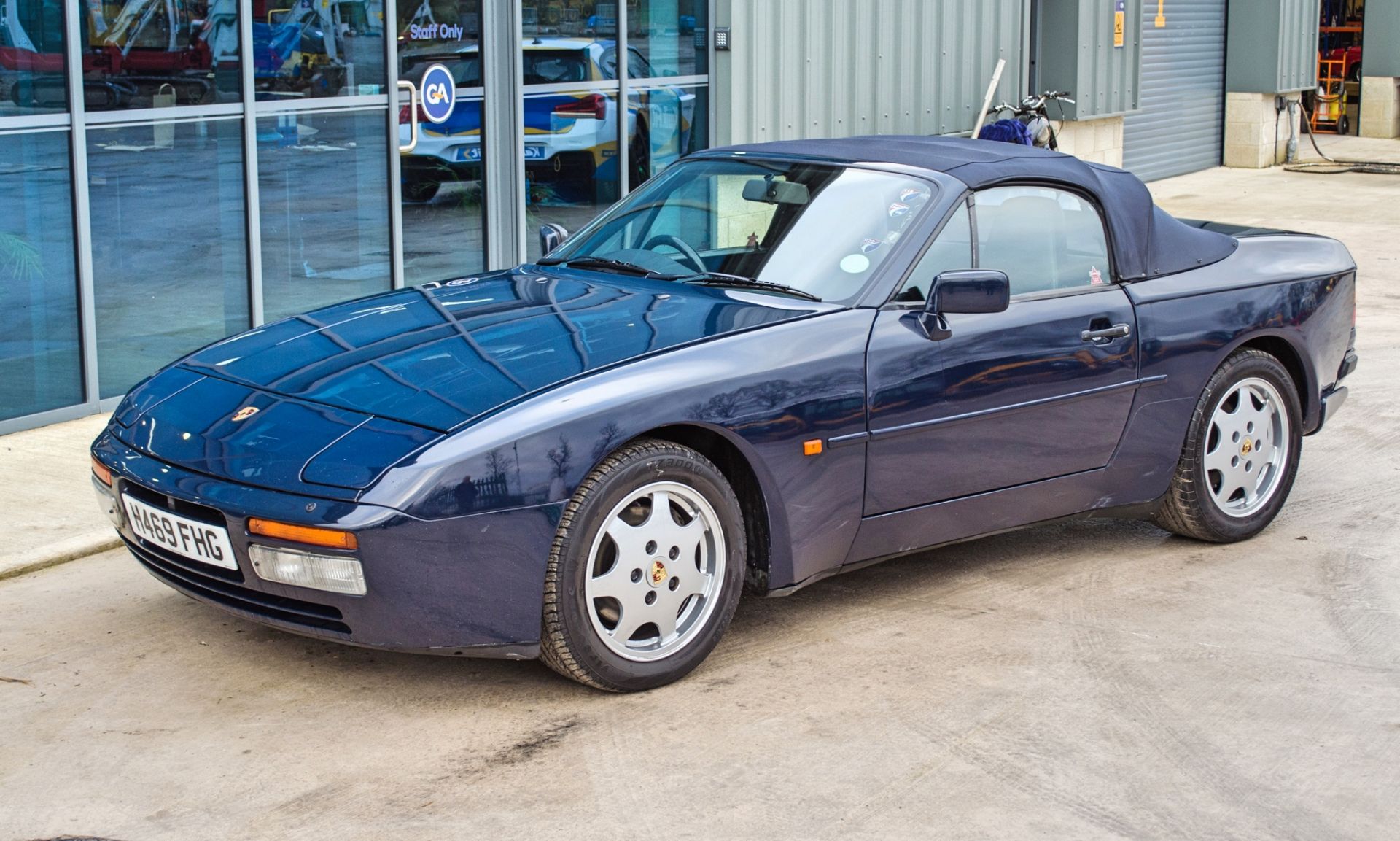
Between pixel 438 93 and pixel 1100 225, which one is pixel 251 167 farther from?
pixel 1100 225

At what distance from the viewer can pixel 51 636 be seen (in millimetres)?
5141

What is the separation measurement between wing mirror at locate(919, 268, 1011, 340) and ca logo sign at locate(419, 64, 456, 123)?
5.58m

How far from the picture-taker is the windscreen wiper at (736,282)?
5.22 meters

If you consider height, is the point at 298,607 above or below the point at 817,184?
below

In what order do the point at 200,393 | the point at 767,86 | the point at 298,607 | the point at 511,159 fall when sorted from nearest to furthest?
the point at 298,607 < the point at 200,393 < the point at 511,159 < the point at 767,86

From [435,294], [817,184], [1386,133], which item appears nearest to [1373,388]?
[817,184]

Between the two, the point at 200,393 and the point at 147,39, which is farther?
the point at 147,39

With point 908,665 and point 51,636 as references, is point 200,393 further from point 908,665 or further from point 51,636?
point 908,665

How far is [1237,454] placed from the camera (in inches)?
246

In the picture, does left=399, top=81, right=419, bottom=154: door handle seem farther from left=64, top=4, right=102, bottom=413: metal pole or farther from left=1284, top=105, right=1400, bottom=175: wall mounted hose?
left=1284, top=105, right=1400, bottom=175: wall mounted hose

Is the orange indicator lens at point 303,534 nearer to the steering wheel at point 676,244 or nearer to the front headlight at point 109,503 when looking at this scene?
the front headlight at point 109,503

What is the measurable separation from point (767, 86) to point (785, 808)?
898cm

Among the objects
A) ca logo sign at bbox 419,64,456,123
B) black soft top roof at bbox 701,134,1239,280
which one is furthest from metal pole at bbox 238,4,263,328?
black soft top roof at bbox 701,134,1239,280

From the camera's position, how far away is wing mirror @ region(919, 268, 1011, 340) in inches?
200
